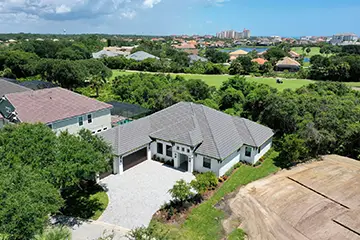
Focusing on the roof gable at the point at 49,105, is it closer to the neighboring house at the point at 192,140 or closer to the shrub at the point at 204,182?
the neighboring house at the point at 192,140

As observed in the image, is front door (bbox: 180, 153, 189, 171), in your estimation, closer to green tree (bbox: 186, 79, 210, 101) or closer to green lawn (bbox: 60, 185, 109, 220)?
green lawn (bbox: 60, 185, 109, 220)

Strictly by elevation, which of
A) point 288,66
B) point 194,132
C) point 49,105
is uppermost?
point 49,105

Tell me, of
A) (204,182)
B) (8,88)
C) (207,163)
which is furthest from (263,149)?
(8,88)

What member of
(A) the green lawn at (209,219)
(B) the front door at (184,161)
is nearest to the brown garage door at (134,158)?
(B) the front door at (184,161)

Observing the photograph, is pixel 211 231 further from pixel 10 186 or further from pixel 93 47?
pixel 93 47

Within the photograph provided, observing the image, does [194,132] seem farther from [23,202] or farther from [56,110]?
[23,202]

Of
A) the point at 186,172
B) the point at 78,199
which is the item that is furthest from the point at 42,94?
the point at 186,172
